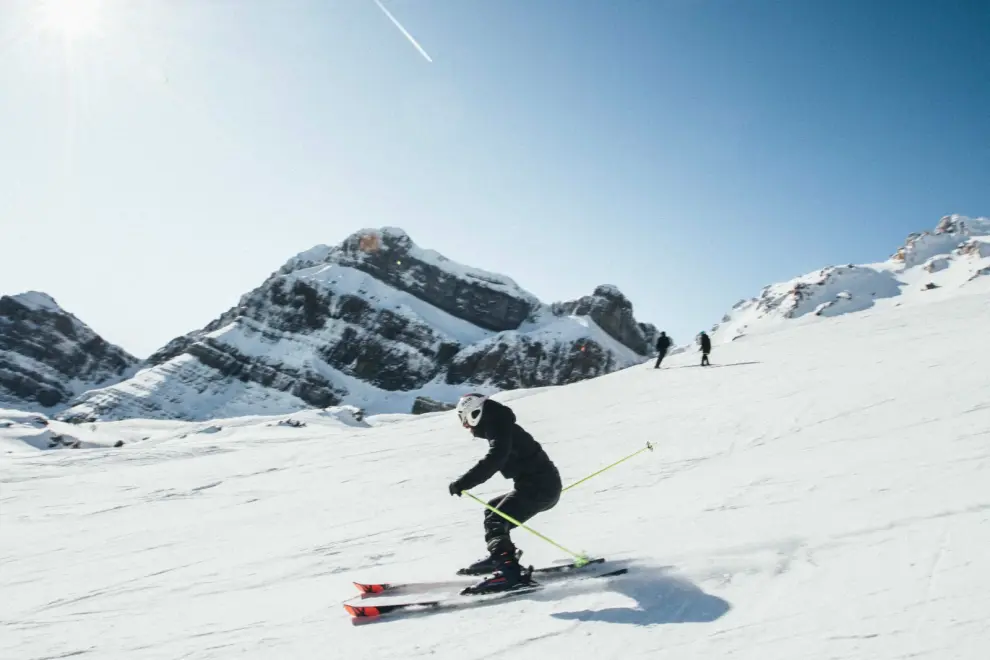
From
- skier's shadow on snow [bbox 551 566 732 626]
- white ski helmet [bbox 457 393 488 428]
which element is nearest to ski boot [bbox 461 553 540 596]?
skier's shadow on snow [bbox 551 566 732 626]

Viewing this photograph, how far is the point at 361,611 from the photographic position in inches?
191

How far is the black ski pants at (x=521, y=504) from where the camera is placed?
5.44m

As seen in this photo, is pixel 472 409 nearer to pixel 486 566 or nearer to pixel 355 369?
pixel 486 566

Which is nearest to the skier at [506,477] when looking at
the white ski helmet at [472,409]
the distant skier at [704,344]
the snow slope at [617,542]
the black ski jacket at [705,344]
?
the white ski helmet at [472,409]

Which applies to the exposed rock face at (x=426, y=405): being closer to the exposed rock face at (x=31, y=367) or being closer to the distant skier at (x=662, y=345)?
the exposed rock face at (x=31, y=367)

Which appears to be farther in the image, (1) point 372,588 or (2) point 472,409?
(2) point 472,409

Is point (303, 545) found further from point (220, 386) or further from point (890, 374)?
point (220, 386)

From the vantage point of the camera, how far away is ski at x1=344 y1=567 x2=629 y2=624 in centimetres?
486

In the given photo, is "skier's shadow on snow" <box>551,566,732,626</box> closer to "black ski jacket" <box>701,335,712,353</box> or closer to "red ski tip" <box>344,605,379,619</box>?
"red ski tip" <box>344,605,379,619</box>

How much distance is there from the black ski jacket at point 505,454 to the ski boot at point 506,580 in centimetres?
77

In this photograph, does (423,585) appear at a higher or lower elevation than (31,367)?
lower

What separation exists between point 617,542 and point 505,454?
2077 mm

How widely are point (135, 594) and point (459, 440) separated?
35.1 ft

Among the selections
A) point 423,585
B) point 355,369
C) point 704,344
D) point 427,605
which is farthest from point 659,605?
point 355,369
